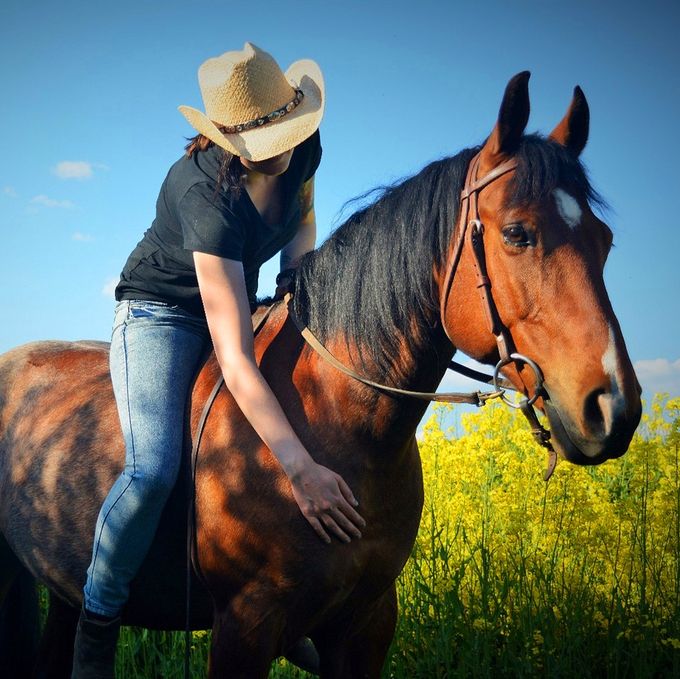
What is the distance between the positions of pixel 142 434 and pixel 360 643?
117cm

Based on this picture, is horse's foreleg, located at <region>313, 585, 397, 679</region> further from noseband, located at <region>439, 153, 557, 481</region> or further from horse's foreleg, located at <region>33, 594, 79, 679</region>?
horse's foreleg, located at <region>33, 594, 79, 679</region>

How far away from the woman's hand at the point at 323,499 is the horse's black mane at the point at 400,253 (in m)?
0.43

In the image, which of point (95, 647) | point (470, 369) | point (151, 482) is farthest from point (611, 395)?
point (95, 647)

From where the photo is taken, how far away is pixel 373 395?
8.29 feet

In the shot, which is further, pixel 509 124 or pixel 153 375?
pixel 153 375

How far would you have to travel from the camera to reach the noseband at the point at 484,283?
220cm

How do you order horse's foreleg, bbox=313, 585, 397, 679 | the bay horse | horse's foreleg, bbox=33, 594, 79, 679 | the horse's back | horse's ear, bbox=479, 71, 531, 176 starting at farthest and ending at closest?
horse's foreleg, bbox=33, 594, 79, 679
the horse's back
horse's foreleg, bbox=313, 585, 397, 679
horse's ear, bbox=479, 71, 531, 176
the bay horse

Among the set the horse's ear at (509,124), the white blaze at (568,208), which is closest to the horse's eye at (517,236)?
the white blaze at (568,208)

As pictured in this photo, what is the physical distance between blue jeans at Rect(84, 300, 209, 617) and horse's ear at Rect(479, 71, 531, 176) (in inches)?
52.7

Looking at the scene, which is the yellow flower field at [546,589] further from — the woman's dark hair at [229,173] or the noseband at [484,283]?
the woman's dark hair at [229,173]

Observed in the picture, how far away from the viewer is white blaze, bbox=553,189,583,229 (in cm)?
219

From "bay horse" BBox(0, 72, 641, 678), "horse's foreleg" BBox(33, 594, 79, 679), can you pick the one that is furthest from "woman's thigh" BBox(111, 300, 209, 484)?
"horse's foreleg" BBox(33, 594, 79, 679)

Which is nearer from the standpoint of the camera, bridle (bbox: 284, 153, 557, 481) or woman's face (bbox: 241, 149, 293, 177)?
bridle (bbox: 284, 153, 557, 481)

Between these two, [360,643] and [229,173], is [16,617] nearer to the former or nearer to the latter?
[360,643]
